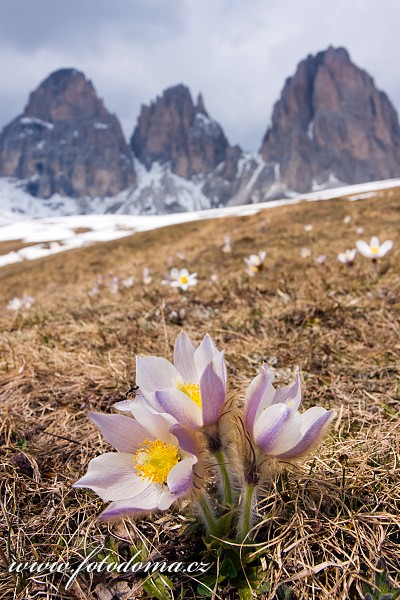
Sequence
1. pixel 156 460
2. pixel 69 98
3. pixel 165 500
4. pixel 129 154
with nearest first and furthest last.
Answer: pixel 165 500
pixel 156 460
pixel 69 98
pixel 129 154

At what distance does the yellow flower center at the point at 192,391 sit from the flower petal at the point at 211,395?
0.06 metres

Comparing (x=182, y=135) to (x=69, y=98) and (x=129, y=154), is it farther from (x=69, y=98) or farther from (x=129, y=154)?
(x=69, y=98)

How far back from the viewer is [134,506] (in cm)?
82

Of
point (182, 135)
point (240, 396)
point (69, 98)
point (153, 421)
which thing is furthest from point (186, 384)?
point (69, 98)

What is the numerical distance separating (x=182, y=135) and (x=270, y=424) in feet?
668

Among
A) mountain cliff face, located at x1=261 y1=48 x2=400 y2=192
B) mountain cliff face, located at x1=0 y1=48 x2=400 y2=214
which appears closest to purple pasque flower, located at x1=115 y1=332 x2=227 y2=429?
mountain cliff face, located at x1=261 y1=48 x2=400 y2=192

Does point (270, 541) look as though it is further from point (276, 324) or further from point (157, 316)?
point (157, 316)

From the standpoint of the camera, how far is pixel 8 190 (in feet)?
610

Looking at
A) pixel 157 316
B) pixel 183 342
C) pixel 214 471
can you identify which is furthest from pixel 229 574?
pixel 157 316

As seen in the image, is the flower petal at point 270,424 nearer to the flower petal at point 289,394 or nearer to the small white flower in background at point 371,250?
the flower petal at point 289,394

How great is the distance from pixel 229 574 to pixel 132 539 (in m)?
0.28

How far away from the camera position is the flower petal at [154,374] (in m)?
0.99

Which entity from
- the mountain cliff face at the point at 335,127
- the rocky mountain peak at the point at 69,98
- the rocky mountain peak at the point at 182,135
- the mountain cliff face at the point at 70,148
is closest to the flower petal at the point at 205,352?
the mountain cliff face at the point at 335,127

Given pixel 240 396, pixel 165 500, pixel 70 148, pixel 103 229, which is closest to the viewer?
pixel 165 500
